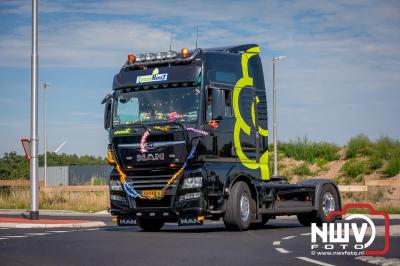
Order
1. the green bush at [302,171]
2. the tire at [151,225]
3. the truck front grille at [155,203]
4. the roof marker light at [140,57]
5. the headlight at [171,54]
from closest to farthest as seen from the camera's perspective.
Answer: the truck front grille at [155,203] → the headlight at [171,54] → the roof marker light at [140,57] → the tire at [151,225] → the green bush at [302,171]

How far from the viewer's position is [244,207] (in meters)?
20.7

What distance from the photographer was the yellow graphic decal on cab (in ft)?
68.0

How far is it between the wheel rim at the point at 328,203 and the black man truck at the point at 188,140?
248cm

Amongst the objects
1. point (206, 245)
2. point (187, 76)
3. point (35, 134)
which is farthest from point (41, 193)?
point (206, 245)

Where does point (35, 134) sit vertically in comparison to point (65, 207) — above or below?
above

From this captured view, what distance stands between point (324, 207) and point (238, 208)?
4.10 m

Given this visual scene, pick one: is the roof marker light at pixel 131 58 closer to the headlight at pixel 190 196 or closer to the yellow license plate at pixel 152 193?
the yellow license plate at pixel 152 193

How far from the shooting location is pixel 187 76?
65.3 feet

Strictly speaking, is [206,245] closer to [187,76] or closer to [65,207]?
[187,76]

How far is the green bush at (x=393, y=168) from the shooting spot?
52.3 meters

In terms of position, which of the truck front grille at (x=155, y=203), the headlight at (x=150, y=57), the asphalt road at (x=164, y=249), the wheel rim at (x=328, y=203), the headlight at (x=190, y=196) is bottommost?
the asphalt road at (x=164, y=249)

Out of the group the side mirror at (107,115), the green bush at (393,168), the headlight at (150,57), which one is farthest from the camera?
the green bush at (393,168)

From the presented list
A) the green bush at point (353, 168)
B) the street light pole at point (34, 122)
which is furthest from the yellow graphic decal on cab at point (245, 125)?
the green bush at point (353, 168)

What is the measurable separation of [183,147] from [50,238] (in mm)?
3569
